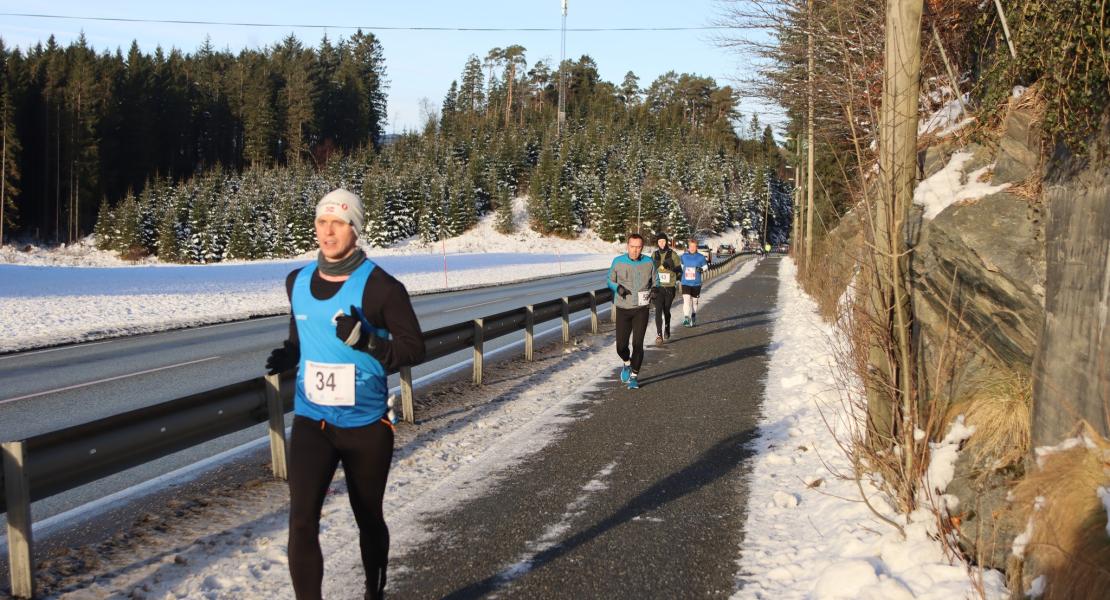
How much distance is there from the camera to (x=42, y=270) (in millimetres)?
33375

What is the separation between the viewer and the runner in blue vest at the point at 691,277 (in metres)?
18.8

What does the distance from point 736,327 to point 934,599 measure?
15172mm

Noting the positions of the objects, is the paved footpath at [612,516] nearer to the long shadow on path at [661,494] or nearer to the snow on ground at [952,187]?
the long shadow on path at [661,494]

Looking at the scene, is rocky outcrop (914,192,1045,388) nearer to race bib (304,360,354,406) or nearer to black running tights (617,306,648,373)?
race bib (304,360,354,406)

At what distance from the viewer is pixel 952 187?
6203 mm

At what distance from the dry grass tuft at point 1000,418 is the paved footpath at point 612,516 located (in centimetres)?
163

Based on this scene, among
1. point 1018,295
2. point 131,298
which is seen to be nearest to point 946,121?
point 1018,295

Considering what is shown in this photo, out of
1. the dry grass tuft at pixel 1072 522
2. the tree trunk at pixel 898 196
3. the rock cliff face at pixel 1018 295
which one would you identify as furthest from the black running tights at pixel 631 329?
the dry grass tuft at pixel 1072 522

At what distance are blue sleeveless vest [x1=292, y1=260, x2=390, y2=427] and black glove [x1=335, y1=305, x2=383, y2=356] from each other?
0.10 meters

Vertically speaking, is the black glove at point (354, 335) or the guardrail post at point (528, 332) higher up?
the black glove at point (354, 335)

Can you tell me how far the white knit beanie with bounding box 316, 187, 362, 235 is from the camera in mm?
3938

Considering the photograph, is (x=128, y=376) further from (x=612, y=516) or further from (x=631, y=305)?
(x=612, y=516)

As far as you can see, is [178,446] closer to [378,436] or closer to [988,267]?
[378,436]

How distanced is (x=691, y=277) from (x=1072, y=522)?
1540cm
